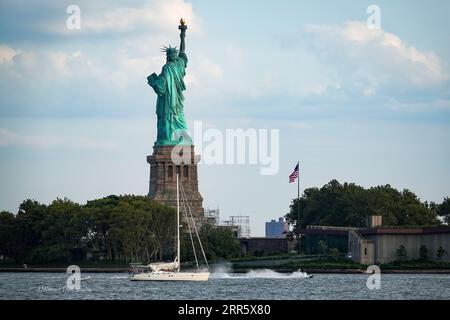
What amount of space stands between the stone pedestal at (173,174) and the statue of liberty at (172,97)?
56.1 inches

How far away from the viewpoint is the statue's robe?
191 meters

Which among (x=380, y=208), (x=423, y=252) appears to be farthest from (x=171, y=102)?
(x=423, y=252)

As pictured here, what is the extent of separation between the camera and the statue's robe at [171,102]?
191m

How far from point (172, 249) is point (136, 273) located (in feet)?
135

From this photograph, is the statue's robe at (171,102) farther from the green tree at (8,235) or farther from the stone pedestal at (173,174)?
the green tree at (8,235)

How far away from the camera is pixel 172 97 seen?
632ft

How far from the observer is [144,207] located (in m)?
176

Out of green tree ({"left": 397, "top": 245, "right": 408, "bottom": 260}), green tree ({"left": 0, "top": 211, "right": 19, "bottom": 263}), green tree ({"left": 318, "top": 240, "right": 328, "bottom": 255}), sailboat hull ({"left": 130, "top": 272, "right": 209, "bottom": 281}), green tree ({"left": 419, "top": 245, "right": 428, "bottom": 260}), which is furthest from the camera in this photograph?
green tree ({"left": 0, "top": 211, "right": 19, "bottom": 263})

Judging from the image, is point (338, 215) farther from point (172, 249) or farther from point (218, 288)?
point (218, 288)

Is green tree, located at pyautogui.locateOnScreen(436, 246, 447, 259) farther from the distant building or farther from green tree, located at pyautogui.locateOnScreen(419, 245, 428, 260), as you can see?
green tree, located at pyautogui.locateOnScreen(419, 245, 428, 260)

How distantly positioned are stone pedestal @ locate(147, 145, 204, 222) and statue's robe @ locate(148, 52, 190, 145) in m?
1.46

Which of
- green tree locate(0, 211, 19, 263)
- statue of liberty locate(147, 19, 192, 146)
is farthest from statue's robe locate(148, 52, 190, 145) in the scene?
green tree locate(0, 211, 19, 263)

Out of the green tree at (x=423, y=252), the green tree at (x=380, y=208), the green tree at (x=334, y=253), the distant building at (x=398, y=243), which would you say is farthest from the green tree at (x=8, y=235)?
the green tree at (x=423, y=252)
